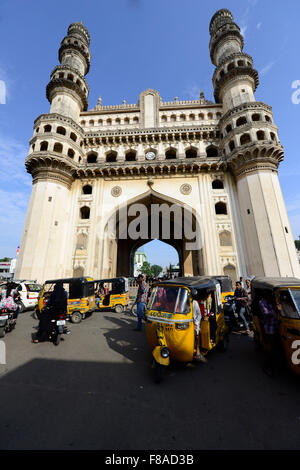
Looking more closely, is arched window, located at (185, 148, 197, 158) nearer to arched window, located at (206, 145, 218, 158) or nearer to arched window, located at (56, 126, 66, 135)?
arched window, located at (206, 145, 218, 158)

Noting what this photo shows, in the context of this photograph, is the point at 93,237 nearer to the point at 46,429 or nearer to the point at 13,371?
the point at 13,371

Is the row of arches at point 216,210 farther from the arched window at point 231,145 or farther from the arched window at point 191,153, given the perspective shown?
the arched window at point 191,153

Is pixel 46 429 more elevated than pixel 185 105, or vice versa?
pixel 185 105

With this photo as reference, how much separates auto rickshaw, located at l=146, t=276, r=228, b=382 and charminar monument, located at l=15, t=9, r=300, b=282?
37.5 feet

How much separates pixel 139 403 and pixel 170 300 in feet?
6.31

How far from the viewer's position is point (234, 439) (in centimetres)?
243

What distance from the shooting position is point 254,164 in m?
16.0

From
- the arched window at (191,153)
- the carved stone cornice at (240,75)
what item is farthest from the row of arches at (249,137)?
the carved stone cornice at (240,75)

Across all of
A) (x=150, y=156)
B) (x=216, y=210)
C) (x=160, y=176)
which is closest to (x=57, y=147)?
(x=150, y=156)

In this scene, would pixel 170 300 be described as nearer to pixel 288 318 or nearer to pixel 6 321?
pixel 288 318

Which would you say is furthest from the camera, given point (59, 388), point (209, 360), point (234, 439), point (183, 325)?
point (209, 360)

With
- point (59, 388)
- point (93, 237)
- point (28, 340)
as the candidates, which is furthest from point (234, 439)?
point (93, 237)

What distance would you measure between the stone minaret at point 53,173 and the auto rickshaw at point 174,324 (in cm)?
1340

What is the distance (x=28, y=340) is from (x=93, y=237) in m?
11.4
